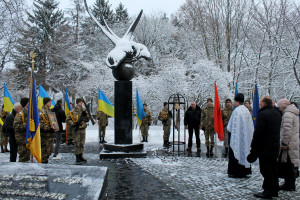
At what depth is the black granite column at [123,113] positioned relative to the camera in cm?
891

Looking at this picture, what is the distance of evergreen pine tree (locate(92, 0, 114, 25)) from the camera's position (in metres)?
35.3

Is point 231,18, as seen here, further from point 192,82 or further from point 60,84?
point 60,84

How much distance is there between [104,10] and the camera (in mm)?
35719

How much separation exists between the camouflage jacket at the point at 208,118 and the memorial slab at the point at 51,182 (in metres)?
6.10

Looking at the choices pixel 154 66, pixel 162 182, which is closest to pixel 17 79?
pixel 154 66

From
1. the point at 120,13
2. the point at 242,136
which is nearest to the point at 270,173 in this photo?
the point at 242,136

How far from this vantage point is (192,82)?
21531mm

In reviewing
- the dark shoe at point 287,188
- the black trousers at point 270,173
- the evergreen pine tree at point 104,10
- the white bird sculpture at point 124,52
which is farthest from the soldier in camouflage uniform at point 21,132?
the evergreen pine tree at point 104,10

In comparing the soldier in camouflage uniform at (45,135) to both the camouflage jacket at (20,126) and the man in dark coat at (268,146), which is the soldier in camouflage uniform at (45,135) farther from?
the man in dark coat at (268,146)

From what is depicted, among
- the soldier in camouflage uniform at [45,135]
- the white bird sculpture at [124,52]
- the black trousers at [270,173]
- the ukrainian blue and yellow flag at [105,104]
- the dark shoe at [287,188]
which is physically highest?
the white bird sculpture at [124,52]

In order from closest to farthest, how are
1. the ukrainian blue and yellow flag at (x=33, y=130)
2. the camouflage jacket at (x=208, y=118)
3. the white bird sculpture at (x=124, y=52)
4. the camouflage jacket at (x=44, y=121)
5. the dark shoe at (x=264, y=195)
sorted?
1. the dark shoe at (x=264, y=195)
2. the ukrainian blue and yellow flag at (x=33, y=130)
3. the camouflage jacket at (x=44, y=121)
4. the white bird sculpture at (x=124, y=52)
5. the camouflage jacket at (x=208, y=118)

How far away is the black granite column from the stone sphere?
165mm

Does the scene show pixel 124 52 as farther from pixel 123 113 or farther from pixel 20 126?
pixel 20 126

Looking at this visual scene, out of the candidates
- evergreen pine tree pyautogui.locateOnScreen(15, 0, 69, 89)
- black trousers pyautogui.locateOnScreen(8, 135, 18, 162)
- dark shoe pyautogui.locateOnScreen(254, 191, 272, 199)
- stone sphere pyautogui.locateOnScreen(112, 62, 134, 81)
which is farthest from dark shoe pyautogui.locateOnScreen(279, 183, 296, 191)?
evergreen pine tree pyautogui.locateOnScreen(15, 0, 69, 89)
